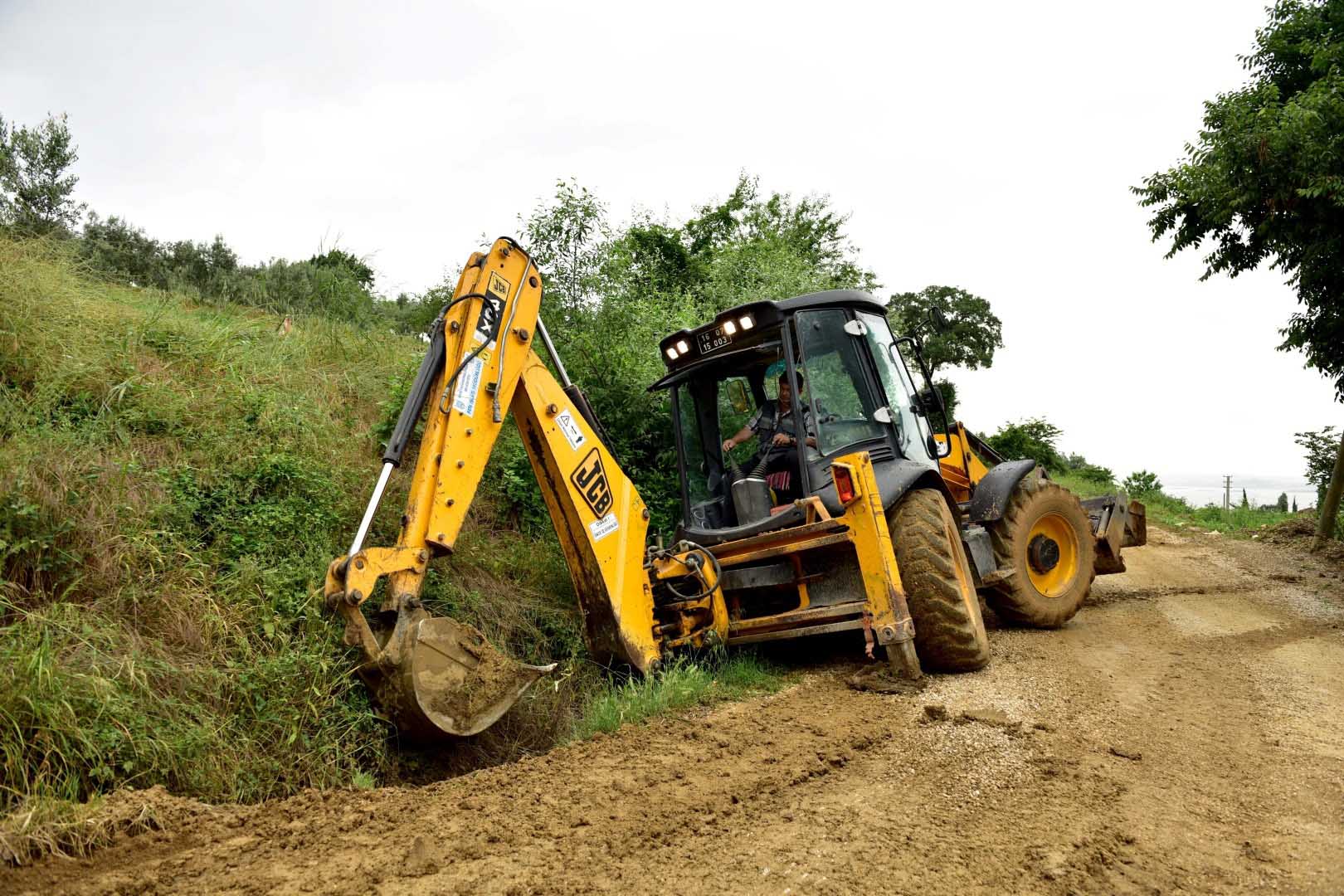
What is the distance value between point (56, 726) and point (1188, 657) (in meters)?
6.40

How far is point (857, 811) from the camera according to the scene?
312cm

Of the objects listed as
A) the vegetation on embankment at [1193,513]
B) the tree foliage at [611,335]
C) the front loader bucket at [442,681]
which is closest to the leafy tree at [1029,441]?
the vegetation on embankment at [1193,513]

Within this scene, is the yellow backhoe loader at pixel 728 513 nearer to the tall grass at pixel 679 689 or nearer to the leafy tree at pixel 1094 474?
the tall grass at pixel 679 689

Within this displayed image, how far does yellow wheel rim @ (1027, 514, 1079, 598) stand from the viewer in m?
6.48

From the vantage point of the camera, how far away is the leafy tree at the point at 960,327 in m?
28.0

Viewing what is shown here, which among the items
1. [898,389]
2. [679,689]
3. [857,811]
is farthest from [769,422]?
[857,811]

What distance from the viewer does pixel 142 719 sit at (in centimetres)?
356

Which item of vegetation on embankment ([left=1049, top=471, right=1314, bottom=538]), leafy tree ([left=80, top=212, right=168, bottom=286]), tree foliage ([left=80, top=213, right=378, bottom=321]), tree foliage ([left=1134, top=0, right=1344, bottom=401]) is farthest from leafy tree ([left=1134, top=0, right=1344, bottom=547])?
leafy tree ([left=80, top=212, right=168, bottom=286])

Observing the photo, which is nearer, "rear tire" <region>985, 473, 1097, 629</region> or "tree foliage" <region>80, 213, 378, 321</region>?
"rear tire" <region>985, 473, 1097, 629</region>

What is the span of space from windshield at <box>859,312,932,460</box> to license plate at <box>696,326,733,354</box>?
3.06 feet

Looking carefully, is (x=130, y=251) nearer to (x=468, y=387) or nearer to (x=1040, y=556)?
(x=468, y=387)

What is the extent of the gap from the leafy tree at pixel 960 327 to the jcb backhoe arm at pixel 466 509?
77.2ft

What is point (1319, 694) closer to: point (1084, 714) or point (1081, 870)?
point (1084, 714)

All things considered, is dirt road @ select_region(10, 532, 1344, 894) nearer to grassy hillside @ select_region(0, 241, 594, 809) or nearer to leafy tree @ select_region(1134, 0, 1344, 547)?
grassy hillside @ select_region(0, 241, 594, 809)
